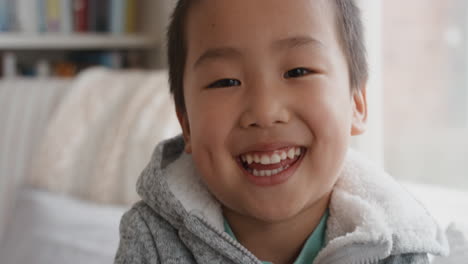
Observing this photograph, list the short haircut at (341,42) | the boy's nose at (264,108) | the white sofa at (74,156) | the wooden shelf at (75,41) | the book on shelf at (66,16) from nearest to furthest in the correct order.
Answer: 1. the boy's nose at (264,108)
2. the short haircut at (341,42)
3. the white sofa at (74,156)
4. the wooden shelf at (75,41)
5. the book on shelf at (66,16)

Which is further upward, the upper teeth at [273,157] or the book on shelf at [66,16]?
the book on shelf at [66,16]

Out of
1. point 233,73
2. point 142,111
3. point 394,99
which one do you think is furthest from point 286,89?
point 394,99

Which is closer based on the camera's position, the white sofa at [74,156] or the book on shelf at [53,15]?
the white sofa at [74,156]

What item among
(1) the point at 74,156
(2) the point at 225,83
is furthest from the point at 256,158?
(1) the point at 74,156

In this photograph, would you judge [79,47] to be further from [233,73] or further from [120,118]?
[233,73]

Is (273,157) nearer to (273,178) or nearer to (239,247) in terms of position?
(273,178)

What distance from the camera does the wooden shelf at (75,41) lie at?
2.41 m

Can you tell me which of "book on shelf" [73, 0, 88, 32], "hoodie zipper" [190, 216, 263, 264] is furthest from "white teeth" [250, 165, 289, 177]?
"book on shelf" [73, 0, 88, 32]

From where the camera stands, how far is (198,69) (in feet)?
2.70

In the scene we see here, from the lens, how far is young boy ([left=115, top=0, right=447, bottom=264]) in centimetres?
77

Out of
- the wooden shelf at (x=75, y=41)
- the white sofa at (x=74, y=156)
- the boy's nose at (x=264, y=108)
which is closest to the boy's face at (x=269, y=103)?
the boy's nose at (x=264, y=108)

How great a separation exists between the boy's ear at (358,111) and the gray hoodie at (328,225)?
6 centimetres

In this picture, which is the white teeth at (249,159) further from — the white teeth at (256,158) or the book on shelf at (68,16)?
the book on shelf at (68,16)

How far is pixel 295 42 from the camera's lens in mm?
774
